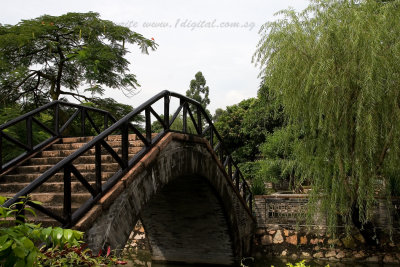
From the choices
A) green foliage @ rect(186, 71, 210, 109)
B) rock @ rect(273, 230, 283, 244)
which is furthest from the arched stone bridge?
green foliage @ rect(186, 71, 210, 109)

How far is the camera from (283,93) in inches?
385

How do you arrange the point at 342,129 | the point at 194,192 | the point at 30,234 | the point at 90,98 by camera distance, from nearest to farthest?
the point at 30,234 → the point at 342,129 → the point at 194,192 → the point at 90,98

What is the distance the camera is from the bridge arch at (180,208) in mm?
5434

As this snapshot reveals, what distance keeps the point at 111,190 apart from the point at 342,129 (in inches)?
234

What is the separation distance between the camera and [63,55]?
40.4 ft

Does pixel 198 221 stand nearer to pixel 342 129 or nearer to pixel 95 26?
pixel 342 129

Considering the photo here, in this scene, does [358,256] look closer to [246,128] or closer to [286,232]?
[286,232]

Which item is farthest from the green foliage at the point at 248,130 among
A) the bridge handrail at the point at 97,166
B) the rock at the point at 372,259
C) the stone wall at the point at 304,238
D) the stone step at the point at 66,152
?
the bridge handrail at the point at 97,166

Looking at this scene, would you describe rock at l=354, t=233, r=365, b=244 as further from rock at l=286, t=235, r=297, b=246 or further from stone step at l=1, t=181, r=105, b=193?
stone step at l=1, t=181, r=105, b=193

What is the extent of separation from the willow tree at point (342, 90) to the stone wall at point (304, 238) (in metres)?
1.50

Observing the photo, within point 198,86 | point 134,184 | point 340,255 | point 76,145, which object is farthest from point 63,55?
point 198,86

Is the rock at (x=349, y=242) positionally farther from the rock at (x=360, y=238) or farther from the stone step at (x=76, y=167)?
the stone step at (x=76, y=167)

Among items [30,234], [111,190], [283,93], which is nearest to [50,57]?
[283,93]

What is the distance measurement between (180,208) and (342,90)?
5.17 meters
